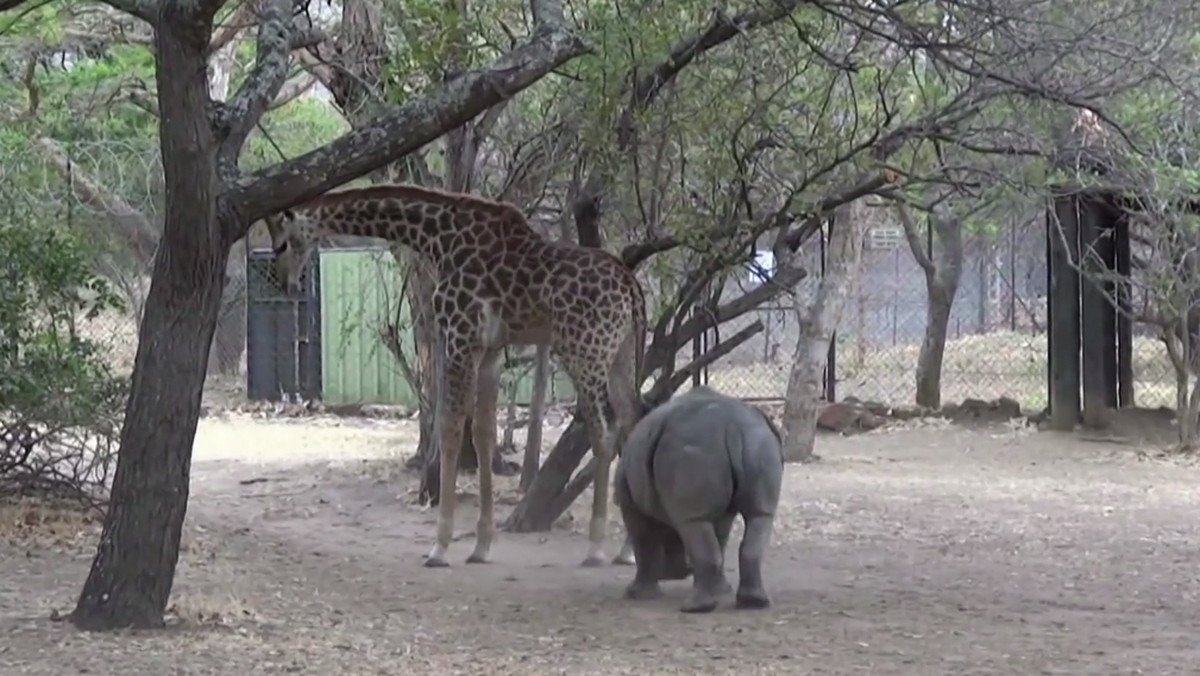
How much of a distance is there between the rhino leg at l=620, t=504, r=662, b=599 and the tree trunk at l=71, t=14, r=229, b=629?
7.38ft

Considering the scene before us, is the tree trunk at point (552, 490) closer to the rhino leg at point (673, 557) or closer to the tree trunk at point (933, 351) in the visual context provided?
the rhino leg at point (673, 557)

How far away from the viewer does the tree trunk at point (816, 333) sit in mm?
14695

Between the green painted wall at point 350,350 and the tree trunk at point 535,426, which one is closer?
the tree trunk at point 535,426

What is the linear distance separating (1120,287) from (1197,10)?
20.5ft

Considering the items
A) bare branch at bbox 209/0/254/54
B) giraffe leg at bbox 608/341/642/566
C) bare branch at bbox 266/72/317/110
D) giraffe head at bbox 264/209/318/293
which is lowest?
giraffe leg at bbox 608/341/642/566

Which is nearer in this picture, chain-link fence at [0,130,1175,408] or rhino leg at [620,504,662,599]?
rhino leg at [620,504,662,599]

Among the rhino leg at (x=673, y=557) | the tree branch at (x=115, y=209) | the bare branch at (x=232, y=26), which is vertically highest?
the bare branch at (x=232, y=26)

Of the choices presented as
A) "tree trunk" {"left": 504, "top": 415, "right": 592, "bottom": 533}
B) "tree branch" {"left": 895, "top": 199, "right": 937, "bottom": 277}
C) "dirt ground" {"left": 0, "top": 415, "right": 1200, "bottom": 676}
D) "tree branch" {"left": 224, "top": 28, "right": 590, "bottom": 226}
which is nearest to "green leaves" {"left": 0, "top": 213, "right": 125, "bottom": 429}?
"dirt ground" {"left": 0, "top": 415, "right": 1200, "bottom": 676}

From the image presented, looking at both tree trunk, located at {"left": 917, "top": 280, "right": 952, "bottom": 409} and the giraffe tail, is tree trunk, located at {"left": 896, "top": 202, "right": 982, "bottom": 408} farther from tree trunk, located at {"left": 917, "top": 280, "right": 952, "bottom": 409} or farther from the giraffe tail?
the giraffe tail

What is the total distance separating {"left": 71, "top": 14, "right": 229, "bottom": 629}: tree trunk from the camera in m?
6.64

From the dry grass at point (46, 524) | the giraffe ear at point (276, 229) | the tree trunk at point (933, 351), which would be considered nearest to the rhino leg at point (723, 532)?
the giraffe ear at point (276, 229)

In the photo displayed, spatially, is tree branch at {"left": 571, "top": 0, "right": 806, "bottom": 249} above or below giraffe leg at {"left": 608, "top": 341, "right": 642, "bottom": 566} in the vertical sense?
above

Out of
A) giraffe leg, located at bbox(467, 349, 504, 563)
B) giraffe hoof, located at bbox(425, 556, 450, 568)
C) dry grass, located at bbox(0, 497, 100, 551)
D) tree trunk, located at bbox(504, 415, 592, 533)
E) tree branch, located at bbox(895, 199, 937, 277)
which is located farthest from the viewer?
tree branch, located at bbox(895, 199, 937, 277)

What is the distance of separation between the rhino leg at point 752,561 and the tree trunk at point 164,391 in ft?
8.06
